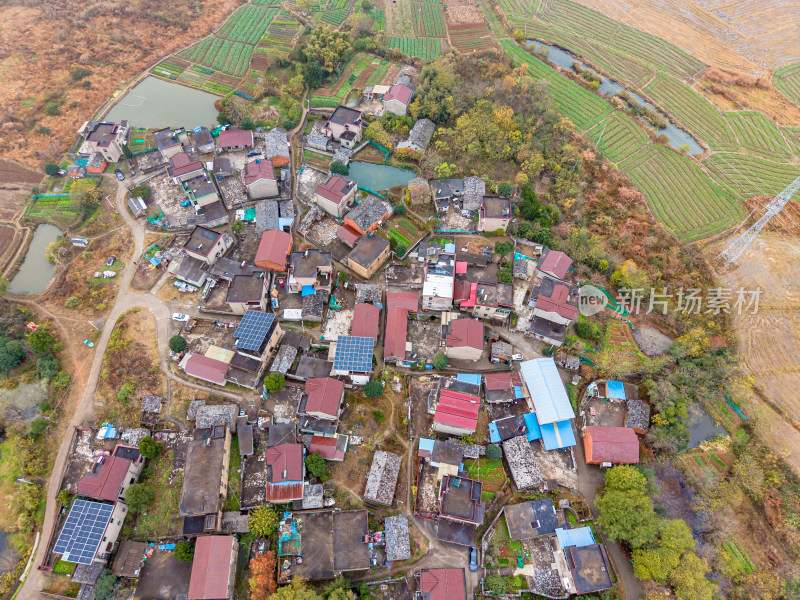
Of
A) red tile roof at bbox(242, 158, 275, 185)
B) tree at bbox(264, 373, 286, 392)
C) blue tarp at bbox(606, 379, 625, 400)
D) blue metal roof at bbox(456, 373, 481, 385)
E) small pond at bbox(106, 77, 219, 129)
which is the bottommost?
tree at bbox(264, 373, 286, 392)

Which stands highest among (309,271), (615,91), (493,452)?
(615,91)

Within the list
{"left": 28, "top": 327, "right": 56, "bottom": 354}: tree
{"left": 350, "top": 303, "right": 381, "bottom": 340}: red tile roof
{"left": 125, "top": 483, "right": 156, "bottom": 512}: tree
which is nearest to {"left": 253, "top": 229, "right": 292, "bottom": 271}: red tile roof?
{"left": 350, "top": 303, "right": 381, "bottom": 340}: red tile roof

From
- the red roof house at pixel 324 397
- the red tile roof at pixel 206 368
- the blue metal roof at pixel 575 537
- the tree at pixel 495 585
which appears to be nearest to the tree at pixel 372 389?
the red roof house at pixel 324 397

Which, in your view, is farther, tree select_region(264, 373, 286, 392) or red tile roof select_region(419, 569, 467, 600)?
tree select_region(264, 373, 286, 392)

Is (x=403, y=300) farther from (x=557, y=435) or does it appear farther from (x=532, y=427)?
(x=557, y=435)

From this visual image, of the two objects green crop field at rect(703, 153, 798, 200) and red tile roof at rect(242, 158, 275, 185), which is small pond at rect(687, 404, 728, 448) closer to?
green crop field at rect(703, 153, 798, 200)

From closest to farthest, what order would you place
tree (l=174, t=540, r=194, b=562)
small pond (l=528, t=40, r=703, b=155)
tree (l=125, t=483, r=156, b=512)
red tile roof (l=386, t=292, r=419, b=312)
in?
tree (l=174, t=540, r=194, b=562) → tree (l=125, t=483, r=156, b=512) → red tile roof (l=386, t=292, r=419, b=312) → small pond (l=528, t=40, r=703, b=155)

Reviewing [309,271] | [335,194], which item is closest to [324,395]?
[309,271]

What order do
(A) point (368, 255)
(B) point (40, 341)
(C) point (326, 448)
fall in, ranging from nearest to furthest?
1. (C) point (326, 448)
2. (B) point (40, 341)
3. (A) point (368, 255)
